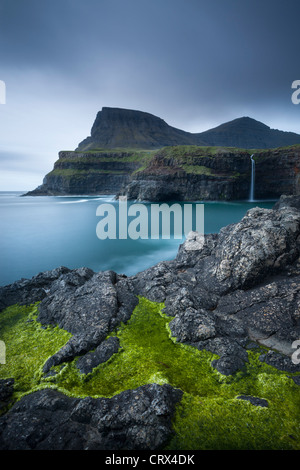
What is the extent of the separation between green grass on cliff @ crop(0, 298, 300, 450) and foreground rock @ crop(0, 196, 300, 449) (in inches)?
Result: 9.1

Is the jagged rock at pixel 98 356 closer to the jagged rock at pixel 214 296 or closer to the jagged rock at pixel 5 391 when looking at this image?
the jagged rock at pixel 214 296

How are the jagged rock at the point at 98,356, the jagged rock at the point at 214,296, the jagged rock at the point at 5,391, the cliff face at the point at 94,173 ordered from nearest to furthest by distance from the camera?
the jagged rock at the point at 5,391 → the jagged rock at the point at 98,356 → the jagged rock at the point at 214,296 → the cliff face at the point at 94,173

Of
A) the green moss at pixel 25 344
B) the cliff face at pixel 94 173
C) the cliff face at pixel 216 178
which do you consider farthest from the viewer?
the cliff face at pixel 94 173

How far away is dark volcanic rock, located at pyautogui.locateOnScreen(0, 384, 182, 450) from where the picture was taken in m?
3.29

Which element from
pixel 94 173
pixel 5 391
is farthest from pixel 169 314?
pixel 94 173

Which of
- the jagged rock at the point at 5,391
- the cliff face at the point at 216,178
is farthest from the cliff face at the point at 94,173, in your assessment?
the jagged rock at the point at 5,391

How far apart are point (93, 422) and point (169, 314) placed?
3709mm

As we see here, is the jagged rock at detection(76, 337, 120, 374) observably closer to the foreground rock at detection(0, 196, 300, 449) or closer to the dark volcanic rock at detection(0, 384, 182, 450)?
the foreground rock at detection(0, 196, 300, 449)

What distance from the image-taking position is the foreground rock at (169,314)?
11.5ft

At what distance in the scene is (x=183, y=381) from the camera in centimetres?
450

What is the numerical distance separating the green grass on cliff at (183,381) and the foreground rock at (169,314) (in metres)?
0.23

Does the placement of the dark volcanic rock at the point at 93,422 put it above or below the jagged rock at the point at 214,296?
below

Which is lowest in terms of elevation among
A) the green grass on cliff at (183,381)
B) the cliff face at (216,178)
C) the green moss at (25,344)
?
the green moss at (25,344)

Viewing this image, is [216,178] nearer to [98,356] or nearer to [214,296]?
[214,296]
